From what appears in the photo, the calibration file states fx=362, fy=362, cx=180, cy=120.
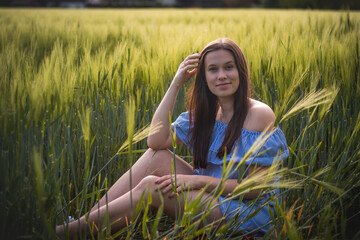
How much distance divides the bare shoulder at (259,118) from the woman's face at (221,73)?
12 cm

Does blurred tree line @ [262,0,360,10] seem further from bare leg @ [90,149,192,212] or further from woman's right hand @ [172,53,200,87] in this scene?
bare leg @ [90,149,192,212]

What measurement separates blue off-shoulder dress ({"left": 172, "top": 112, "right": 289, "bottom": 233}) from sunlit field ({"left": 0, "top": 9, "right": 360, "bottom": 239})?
0.07 meters

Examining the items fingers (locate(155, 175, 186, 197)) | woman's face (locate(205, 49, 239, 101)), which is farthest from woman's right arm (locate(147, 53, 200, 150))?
fingers (locate(155, 175, 186, 197))

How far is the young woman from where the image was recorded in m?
1.24

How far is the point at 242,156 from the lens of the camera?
4.34ft

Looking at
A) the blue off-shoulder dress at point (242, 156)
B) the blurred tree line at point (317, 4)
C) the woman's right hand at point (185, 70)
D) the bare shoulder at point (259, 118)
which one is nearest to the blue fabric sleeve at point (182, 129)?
the blue off-shoulder dress at point (242, 156)

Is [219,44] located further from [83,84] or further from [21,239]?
[21,239]

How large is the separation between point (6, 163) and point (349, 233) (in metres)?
1.15

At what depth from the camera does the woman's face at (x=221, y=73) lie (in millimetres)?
1378

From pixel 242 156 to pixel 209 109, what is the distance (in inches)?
10.8

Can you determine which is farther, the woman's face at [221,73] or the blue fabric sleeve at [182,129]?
the blue fabric sleeve at [182,129]

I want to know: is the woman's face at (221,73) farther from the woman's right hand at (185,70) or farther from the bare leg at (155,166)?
the bare leg at (155,166)

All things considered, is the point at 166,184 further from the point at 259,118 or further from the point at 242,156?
the point at 259,118

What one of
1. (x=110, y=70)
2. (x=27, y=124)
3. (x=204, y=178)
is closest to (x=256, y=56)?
(x=110, y=70)
